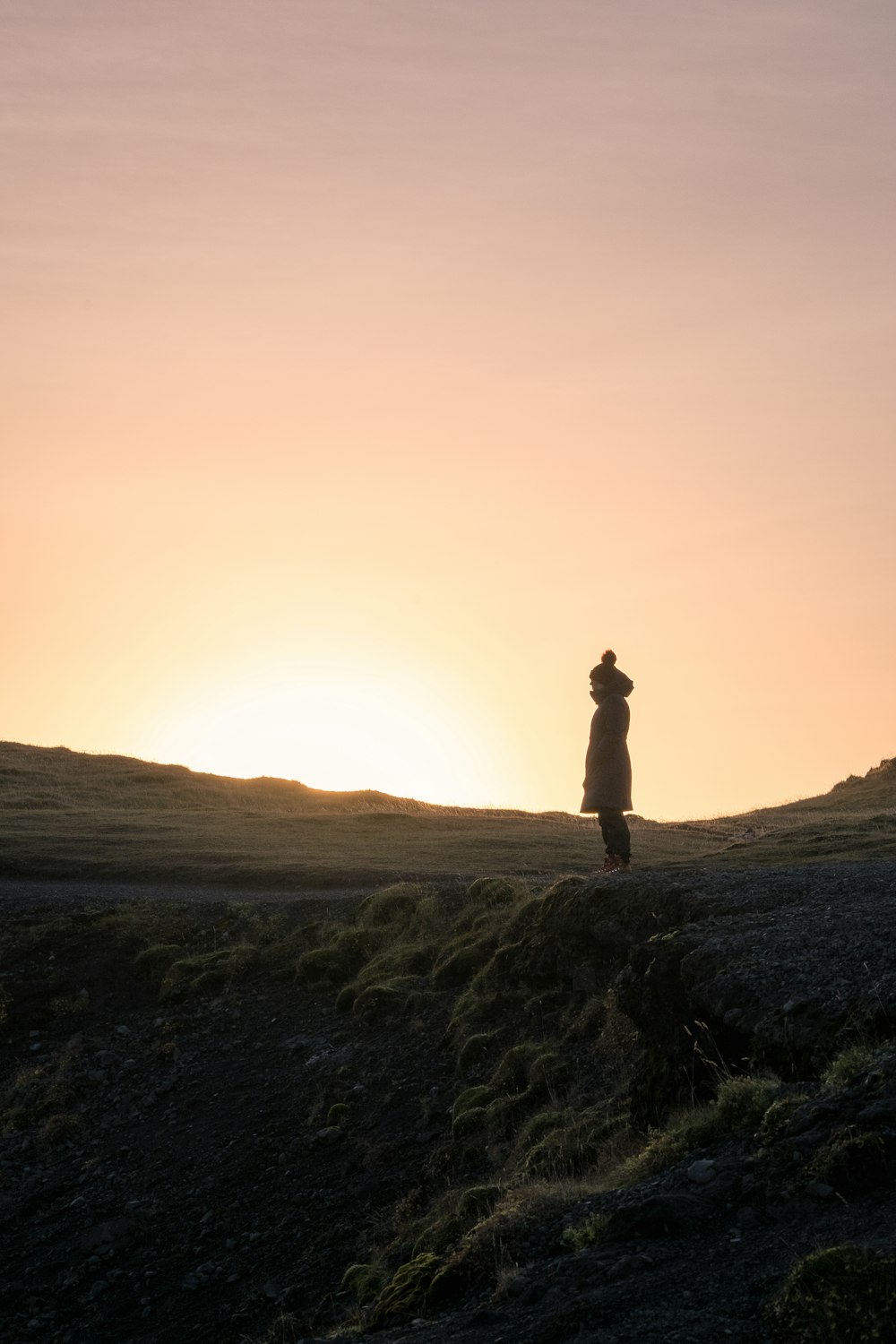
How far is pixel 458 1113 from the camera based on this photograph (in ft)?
49.9

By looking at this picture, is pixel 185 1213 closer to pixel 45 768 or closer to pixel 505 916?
pixel 505 916

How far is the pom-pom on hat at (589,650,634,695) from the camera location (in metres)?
22.7

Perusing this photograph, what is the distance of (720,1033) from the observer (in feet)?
39.2

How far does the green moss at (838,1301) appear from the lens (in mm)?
6711

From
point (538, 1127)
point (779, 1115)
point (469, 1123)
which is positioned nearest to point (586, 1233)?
point (779, 1115)

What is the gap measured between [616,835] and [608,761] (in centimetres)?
156

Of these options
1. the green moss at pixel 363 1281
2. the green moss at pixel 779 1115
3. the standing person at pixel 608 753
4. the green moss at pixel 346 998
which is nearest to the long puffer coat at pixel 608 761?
the standing person at pixel 608 753

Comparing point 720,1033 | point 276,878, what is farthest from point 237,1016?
point 720,1033

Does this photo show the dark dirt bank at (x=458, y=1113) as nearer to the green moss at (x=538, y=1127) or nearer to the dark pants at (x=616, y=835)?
the green moss at (x=538, y=1127)

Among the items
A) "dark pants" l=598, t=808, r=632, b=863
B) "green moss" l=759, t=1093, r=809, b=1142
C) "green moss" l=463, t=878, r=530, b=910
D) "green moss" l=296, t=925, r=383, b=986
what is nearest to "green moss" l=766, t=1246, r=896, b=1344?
"green moss" l=759, t=1093, r=809, b=1142

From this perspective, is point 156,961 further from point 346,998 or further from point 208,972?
point 346,998

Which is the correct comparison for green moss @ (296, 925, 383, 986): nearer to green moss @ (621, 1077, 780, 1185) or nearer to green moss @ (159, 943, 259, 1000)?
green moss @ (159, 943, 259, 1000)

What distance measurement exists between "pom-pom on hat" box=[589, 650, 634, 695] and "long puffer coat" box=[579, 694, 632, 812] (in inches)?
5.9

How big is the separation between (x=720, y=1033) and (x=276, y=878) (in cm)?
1705
